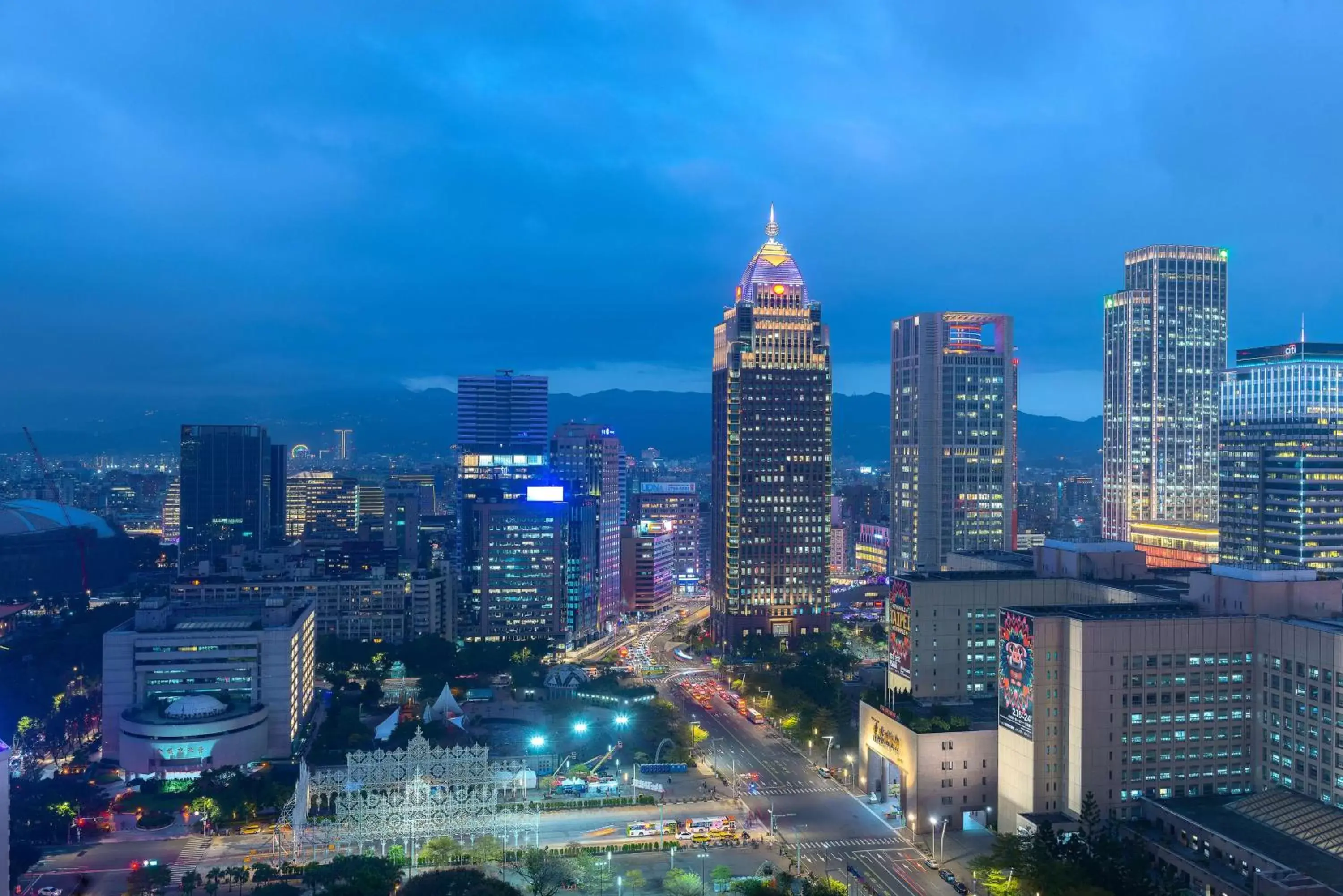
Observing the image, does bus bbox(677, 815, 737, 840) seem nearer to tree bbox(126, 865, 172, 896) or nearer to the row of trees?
the row of trees

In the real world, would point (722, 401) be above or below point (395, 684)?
above

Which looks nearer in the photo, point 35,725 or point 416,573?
Answer: point 35,725

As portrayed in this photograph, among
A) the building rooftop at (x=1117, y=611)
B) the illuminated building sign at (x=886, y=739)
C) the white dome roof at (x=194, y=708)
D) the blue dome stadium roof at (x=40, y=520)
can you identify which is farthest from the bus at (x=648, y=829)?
the blue dome stadium roof at (x=40, y=520)

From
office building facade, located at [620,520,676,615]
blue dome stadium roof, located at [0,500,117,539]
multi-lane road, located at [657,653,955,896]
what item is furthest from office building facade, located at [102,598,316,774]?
blue dome stadium roof, located at [0,500,117,539]

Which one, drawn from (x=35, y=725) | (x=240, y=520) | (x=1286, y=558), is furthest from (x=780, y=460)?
(x=240, y=520)

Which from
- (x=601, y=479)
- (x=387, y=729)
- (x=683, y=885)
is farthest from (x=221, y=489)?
(x=683, y=885)

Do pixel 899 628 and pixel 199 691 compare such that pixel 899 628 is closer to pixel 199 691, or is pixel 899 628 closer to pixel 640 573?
pixel 199 691

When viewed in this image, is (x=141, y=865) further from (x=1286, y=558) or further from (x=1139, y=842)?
(x=1286, y=558)
